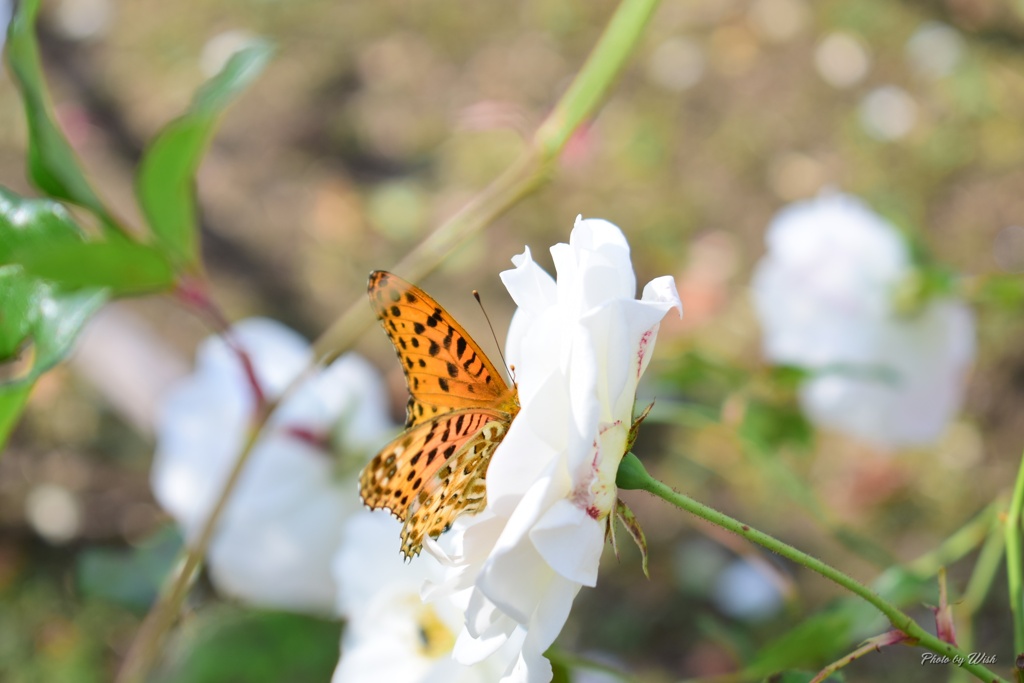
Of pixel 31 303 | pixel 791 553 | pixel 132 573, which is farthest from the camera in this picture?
pixel 132 573

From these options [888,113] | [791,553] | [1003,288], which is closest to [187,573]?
[791,553]

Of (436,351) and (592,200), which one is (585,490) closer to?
(436,351)

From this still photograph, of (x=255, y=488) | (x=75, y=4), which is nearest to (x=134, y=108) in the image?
(x=75, y=4)

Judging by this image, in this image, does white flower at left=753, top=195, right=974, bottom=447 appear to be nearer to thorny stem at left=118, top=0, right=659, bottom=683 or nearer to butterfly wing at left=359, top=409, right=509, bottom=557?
thorny stem at left=118, top=0, right=659, bottom=683

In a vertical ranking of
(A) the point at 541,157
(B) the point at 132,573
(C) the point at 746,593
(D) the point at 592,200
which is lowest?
(C) the point at 746,593

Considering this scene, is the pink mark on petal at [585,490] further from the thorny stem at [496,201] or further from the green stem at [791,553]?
the thorny stem at [496,201]

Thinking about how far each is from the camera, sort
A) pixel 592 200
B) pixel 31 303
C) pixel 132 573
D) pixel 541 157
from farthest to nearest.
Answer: pixel 592 200 < pixel 132 573 < pixel 541 157 < pixel 31 303
